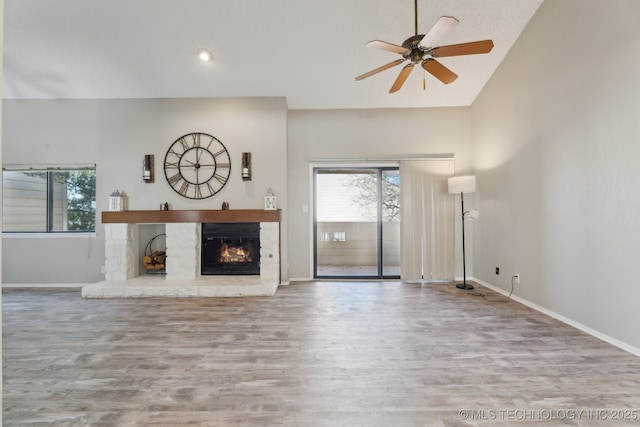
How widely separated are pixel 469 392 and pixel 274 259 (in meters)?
3.24

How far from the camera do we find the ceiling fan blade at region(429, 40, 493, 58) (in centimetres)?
241

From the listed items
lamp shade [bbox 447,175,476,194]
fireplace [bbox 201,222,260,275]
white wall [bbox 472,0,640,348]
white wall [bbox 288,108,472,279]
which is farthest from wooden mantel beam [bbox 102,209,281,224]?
white wall [bbox 472,0,640,348]

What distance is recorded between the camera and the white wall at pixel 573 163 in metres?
2.62

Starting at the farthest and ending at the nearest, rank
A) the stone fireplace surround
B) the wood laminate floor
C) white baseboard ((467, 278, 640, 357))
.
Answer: the stone fireplace surround, white baseboard ((467, 278, 640, 357)), the wood laminate floor

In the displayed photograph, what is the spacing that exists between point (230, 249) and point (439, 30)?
4065mm

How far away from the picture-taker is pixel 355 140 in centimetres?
516

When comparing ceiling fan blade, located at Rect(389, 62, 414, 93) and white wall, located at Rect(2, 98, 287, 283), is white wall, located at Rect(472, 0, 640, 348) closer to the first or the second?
ceiling fan blade, located at Rect(389, 62, 414, 93)

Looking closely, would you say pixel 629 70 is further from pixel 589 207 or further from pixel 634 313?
pixel 634 313

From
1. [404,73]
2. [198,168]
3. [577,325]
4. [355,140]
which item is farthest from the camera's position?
[355,140]

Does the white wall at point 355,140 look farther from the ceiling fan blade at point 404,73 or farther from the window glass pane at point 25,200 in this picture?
the window glass pane at point 25,200

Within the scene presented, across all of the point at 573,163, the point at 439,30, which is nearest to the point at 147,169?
the point at 439,30

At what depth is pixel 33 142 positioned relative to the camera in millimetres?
4930

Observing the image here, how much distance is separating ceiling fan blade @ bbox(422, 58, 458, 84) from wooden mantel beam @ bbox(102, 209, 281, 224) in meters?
2.93

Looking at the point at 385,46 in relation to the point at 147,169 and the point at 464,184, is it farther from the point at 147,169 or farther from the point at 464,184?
the point at 147,169
